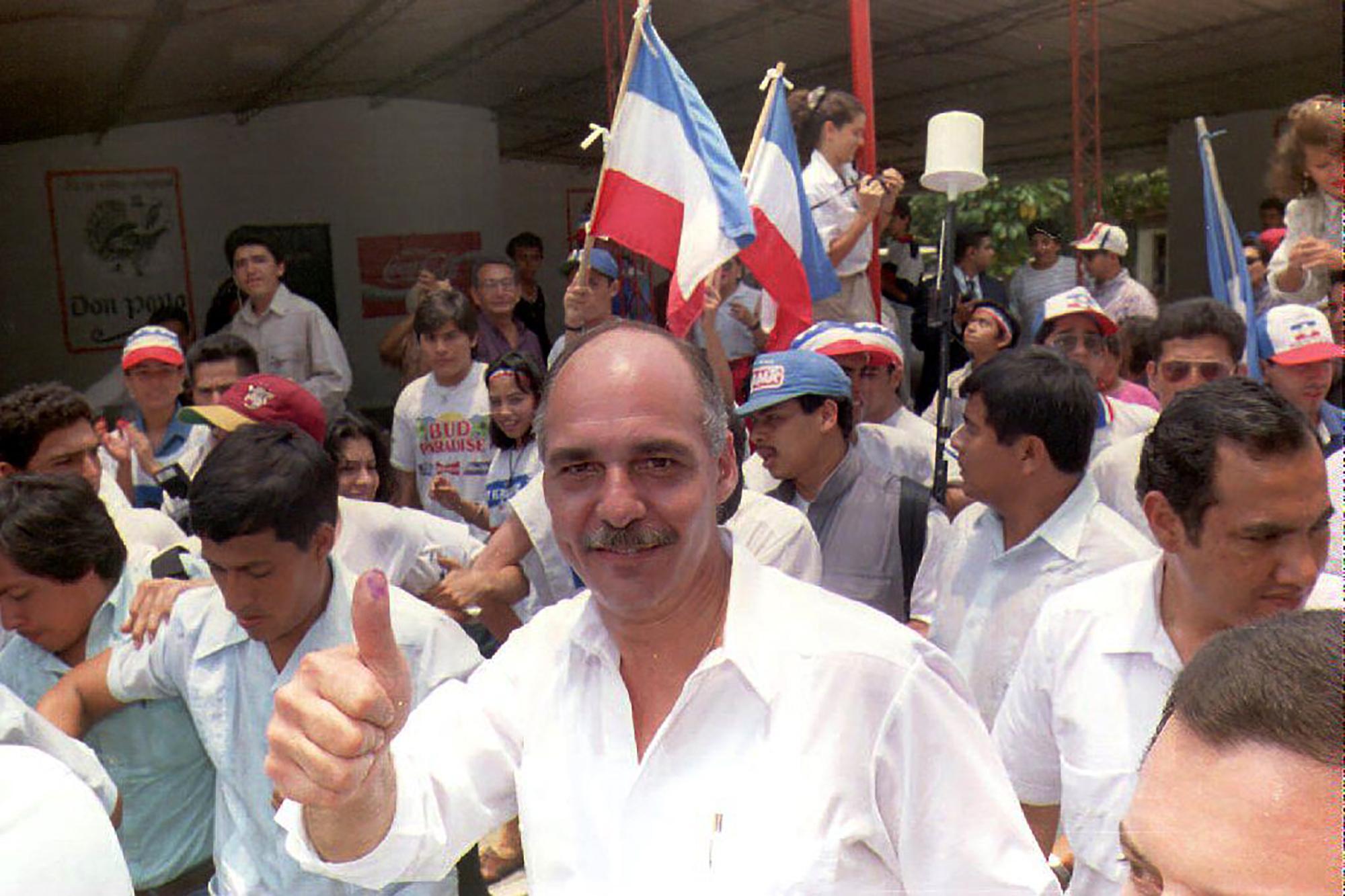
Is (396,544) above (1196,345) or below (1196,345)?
below

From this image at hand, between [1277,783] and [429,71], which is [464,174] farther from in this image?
[1277,783]

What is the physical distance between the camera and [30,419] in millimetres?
3473

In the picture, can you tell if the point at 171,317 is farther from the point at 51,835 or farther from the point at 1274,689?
the point at 1274,689

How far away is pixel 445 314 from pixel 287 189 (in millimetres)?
6101

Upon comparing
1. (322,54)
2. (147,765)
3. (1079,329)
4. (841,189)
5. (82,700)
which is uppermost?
(322,54)

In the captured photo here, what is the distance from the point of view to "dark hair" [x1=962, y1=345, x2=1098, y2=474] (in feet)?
9.15

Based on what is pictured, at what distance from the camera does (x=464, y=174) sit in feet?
35.5

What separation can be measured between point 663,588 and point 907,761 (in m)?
0.38

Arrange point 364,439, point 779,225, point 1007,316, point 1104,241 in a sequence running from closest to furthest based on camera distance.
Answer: point 364,439
point 779,225
point 1007,316
point 1104,241

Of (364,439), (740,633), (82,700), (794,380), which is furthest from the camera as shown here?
(364,439)

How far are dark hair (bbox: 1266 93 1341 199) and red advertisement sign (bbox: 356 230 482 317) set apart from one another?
24.2 ft

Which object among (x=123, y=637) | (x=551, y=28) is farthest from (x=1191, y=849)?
(x=551, y=28)

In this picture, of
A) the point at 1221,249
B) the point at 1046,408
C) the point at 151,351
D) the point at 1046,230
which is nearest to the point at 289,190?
the point at 151,351

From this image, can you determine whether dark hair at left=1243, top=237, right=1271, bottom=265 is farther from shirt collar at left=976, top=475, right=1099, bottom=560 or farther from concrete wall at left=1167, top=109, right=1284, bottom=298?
shirt collar at left=976, top=475, right=1099, bottom=560
